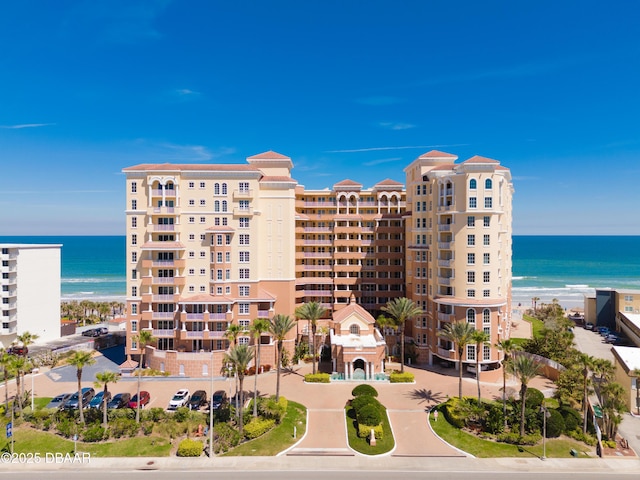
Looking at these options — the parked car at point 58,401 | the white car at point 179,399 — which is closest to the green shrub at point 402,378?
the white car at point 179,399

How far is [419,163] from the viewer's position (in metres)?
60.3

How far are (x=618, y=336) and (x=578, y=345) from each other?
1218 cm

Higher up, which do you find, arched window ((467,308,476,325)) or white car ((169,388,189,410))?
arched window ((467,308,476,325))

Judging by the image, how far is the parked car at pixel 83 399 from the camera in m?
40.1

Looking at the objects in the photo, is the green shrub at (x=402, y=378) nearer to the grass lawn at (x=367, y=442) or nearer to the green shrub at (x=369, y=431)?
the grass lawn at (x=367, y=442)

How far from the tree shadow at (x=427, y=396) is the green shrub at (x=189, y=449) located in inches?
951

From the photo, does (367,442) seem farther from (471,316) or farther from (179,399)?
(471,316)

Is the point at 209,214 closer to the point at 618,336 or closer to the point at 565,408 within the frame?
the point at 565,408

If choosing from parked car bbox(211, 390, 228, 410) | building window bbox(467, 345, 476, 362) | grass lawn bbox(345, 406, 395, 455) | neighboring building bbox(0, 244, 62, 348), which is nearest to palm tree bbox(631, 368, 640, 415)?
building window bbox(467, 345, 476, 362)

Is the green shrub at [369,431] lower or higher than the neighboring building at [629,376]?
lower

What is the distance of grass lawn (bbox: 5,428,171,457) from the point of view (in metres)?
33.2

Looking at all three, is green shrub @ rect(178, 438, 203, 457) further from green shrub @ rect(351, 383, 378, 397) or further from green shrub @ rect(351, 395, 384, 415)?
green shrub @ rect(351, 383, 378, 397)

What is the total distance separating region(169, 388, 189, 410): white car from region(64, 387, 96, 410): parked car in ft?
28.7

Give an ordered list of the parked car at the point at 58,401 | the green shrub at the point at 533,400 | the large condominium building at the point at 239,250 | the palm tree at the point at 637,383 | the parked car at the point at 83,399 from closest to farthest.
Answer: the green shrub at the point at 533,400, the parked car at the point at 83,399, the palm tree at the point at 637,383, the parked car at the point at 58,401, the large condominium building at the point at 239,250
